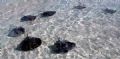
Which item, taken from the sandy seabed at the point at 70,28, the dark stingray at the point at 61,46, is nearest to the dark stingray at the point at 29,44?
the sandy seabed at the point at 70,28

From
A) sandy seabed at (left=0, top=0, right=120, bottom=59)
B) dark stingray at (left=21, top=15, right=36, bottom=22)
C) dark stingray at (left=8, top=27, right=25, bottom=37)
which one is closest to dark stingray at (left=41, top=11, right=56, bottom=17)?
sandy seabed at (left=0, top=0, right=120, bottom=59)

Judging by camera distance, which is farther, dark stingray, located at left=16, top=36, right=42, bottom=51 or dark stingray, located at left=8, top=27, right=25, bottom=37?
dark stingray, located at left=8, top=27, right=25, bottom=37

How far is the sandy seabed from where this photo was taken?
855 cm

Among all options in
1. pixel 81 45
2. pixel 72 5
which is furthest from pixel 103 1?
pixel 81 45

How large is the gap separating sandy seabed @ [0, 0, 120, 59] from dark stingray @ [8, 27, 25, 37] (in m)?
0.23

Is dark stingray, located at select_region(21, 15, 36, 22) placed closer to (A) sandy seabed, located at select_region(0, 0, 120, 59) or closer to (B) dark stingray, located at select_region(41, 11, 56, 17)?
(A) sandy seabed, located at select_region(0, 0, 120, 59)

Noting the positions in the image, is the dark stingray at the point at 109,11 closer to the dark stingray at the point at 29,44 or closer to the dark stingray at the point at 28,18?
the dark stingray at the point at 28,18

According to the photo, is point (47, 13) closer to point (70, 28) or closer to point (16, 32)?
point (70, 28)

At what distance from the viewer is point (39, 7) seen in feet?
44.5

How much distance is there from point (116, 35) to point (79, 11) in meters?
3.05

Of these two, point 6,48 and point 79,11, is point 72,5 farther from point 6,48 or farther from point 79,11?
point 6,48

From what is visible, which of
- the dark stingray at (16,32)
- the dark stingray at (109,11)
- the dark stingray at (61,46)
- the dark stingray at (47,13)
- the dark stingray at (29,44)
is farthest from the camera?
the dark stingray at (47,13)

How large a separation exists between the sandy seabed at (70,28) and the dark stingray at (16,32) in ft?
0.76

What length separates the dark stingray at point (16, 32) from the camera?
1014 cm
